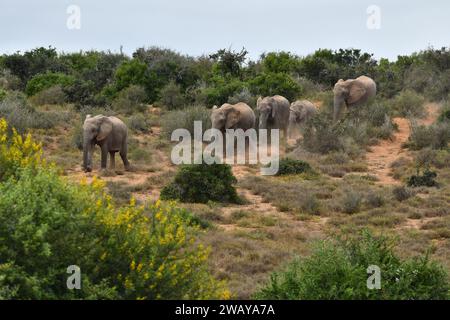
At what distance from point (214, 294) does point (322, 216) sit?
727 centimetres

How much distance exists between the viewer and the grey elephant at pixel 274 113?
22.1 m

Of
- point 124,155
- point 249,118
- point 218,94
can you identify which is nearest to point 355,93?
point 218,94

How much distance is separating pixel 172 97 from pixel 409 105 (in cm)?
847

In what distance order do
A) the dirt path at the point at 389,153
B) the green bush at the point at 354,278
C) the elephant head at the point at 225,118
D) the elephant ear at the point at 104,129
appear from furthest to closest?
the elephant head at the point at 225,118
the dirt path at the point at 389,153
the elephant ear at the point at 104,129
the green bush at the point at 354,278

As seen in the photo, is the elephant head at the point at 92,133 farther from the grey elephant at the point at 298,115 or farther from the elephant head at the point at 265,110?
the grey elephant at the point at 298,115

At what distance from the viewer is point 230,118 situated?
2108cm

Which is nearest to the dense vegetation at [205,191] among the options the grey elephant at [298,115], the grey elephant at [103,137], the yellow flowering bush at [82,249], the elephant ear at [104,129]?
the yellow flowering bush at [82,249]

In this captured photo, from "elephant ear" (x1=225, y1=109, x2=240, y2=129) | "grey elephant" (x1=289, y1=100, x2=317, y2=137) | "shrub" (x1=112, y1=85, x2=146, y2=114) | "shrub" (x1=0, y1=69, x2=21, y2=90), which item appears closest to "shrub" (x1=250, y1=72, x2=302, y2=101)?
"grey elephant" (x1=289, y1=100, x2=317, y2=137)

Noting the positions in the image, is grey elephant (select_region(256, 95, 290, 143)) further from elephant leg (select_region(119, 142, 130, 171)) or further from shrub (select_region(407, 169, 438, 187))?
shrub (select_region(407, 169, 438, 187))

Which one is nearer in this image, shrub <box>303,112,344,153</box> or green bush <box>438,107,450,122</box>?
A: shrub <box>303,112,344,153</box>

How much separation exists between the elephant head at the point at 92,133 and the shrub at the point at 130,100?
8864 mm

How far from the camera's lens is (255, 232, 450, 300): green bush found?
6707 millimetres

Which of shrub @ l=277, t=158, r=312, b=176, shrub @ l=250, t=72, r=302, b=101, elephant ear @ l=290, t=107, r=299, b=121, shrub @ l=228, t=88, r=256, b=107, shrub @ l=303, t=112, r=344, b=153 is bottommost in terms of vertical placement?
shrub @ l=277, t=158, r=312, b=176

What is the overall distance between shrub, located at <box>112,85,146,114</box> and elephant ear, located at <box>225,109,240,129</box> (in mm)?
5880
